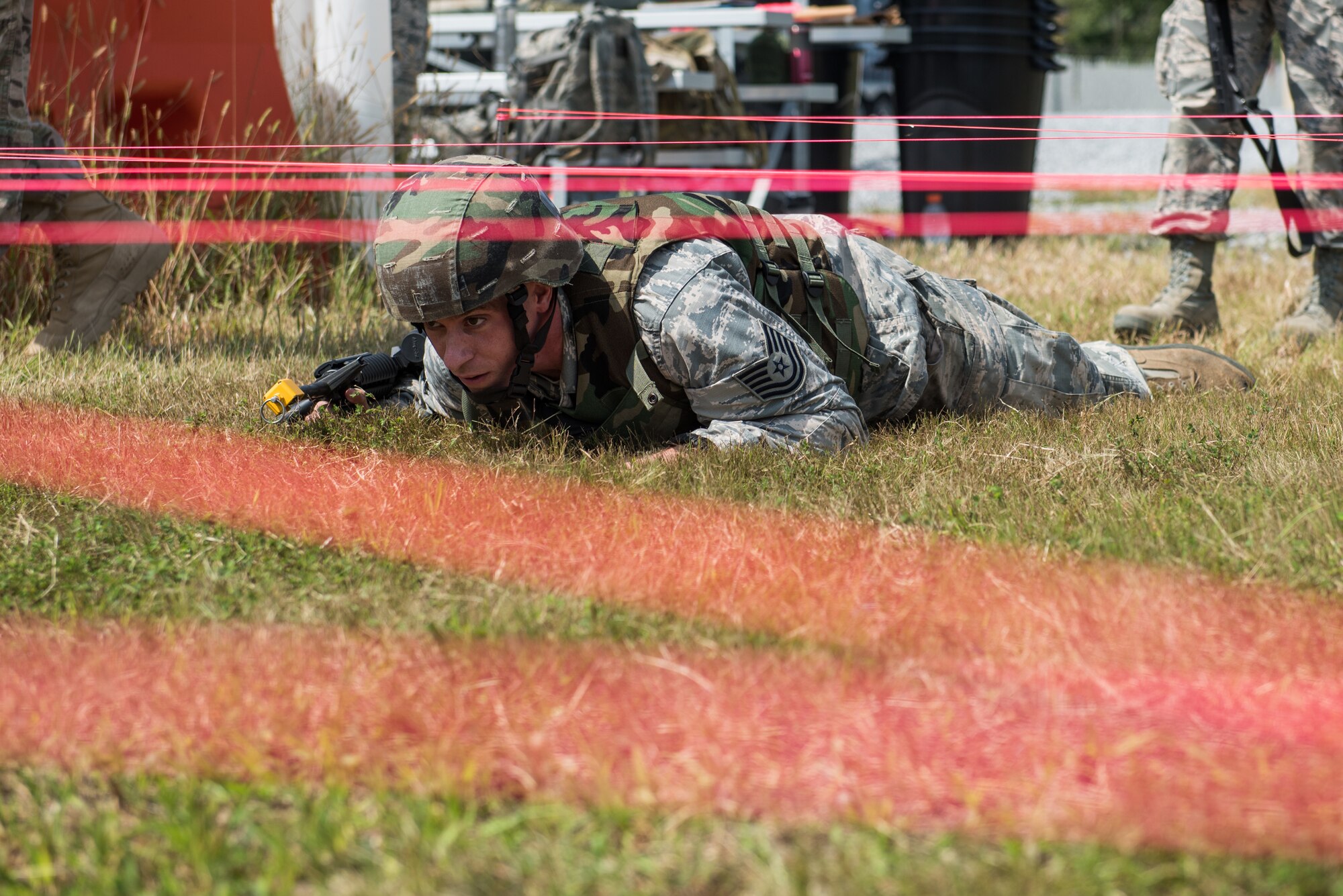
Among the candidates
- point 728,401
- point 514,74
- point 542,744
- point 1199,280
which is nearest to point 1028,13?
point 514,74

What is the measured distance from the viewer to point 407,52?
7.22 m

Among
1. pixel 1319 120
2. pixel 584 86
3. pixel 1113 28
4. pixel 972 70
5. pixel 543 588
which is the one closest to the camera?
pixel 543 588

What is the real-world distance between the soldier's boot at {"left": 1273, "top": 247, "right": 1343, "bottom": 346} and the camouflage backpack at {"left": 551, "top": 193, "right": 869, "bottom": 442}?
99.1 inches

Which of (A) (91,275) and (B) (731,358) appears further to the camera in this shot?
(A) (91,275)

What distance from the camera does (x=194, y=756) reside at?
1880 millimetres

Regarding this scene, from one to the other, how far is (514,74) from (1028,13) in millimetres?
3858

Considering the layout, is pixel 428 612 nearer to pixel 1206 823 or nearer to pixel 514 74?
pixel 1206 823

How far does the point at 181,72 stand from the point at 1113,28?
4102 cm

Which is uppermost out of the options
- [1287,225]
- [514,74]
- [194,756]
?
[514,74]

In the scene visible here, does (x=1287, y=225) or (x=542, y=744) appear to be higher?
(x=1287, y=225)

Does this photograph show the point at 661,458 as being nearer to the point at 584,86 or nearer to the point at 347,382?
the point at 347,382

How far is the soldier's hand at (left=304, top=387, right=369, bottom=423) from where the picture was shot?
3.69m

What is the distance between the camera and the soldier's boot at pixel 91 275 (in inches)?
189

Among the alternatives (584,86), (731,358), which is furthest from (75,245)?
(584,86)
